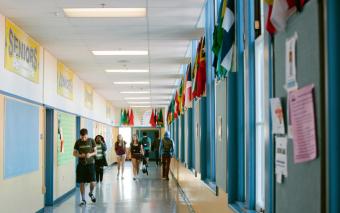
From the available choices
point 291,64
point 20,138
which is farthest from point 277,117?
point 20,138

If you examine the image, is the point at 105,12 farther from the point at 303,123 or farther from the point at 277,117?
the point at 303,123

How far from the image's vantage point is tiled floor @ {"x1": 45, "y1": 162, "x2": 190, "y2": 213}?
9438 mm

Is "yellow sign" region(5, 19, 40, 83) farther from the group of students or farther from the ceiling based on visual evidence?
the group of students

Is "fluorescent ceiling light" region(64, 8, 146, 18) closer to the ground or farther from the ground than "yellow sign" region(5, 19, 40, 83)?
farther from the ground

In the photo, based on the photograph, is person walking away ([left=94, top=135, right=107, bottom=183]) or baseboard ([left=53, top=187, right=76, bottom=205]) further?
person walking away ([left=94, top=135, right=107, bottom=183])

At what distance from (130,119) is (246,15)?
976 inches

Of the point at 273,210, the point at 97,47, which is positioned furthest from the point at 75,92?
the point at 273,210

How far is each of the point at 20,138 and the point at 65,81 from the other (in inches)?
174

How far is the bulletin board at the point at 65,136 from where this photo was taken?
37.3 feet

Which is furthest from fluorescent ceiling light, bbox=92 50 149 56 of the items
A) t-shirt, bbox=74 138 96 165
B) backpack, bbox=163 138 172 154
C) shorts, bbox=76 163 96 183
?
backpack, bbox=163 138 172 154

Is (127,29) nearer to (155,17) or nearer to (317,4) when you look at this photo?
(155,17)

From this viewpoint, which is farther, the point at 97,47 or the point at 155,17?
the point at 97,47

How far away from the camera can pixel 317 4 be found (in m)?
2.04

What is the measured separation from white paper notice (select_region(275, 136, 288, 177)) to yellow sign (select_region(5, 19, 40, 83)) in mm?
5531
